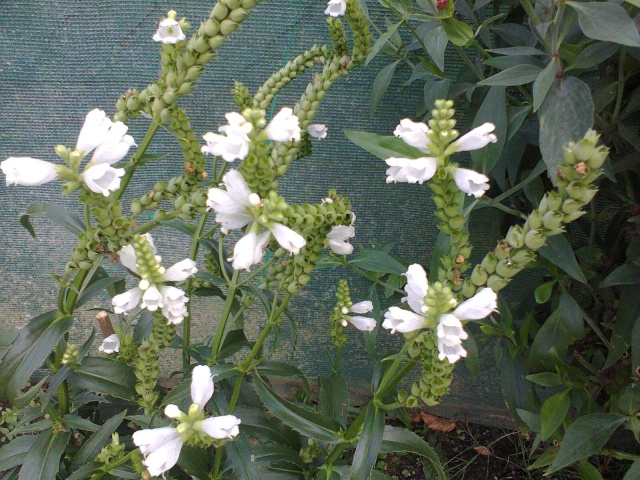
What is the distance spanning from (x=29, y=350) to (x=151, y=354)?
0.22 m

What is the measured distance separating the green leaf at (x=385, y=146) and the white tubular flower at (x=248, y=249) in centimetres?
25

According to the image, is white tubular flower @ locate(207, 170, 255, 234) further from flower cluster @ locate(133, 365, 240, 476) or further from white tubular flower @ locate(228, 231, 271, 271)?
flower cluster @ locate(133, 365, 240, 476)

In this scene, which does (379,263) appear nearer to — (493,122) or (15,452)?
(493,122)

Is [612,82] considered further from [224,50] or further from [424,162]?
[224,50]

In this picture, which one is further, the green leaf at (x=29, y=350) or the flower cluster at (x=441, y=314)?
the green leaf at (x=29, y=350)

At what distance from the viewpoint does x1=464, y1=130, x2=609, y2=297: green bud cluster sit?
646 mm

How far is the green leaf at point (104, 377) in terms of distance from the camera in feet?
3.78

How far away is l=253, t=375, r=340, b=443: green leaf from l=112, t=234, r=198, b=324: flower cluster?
23cm

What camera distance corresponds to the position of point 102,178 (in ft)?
2.62

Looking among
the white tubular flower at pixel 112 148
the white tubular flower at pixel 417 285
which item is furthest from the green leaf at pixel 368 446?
the white tubular flower at pixel 112 148

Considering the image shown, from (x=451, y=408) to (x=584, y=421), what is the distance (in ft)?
3.53

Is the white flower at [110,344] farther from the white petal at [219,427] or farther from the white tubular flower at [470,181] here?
the white tubular flower at [470,181]

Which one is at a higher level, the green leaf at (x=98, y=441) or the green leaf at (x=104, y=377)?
the green leaf at (x=104, y=377)

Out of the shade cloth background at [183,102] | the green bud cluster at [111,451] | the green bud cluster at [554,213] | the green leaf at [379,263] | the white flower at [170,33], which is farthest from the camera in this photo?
the shade cloth background at [183,102]
